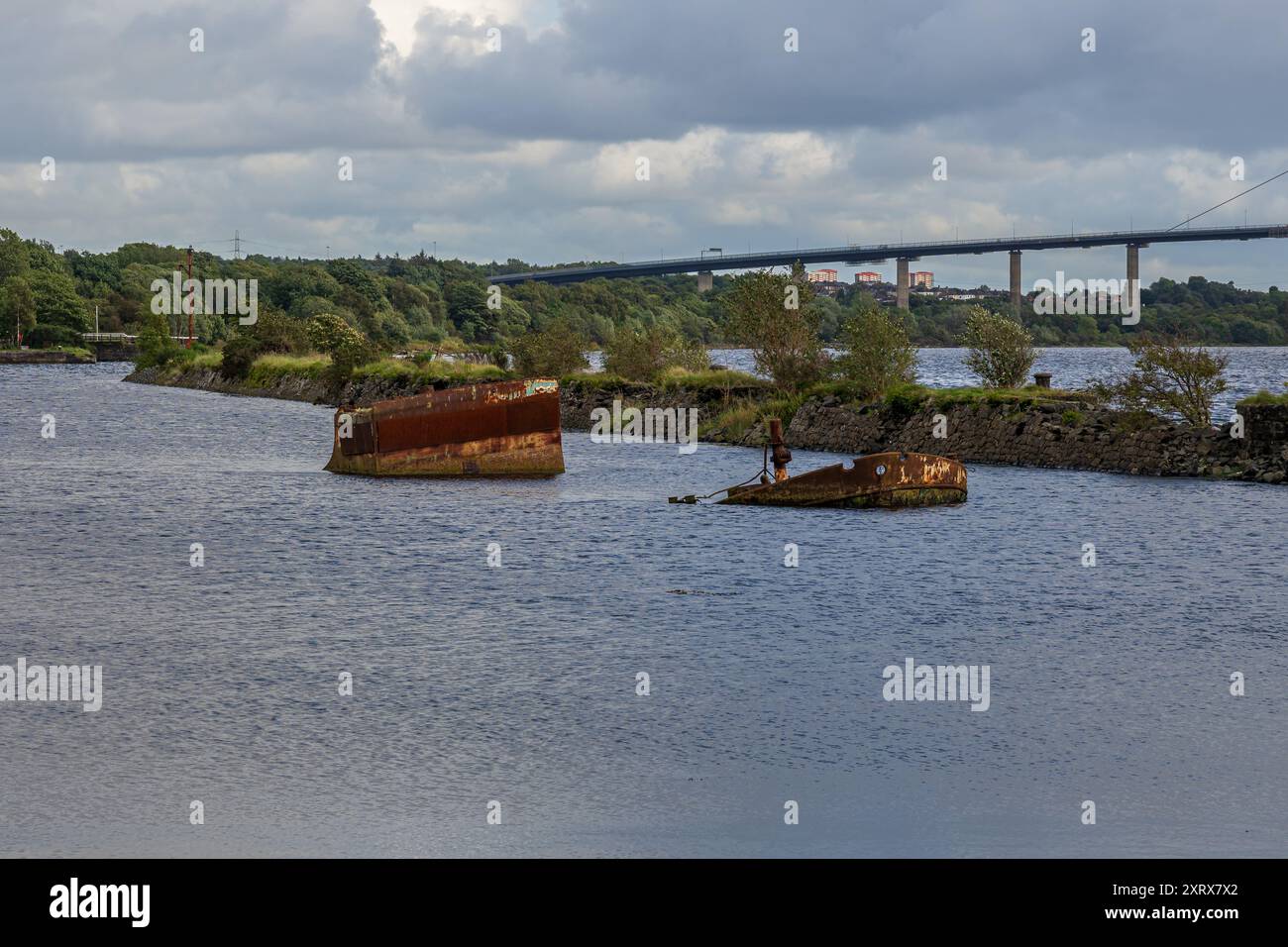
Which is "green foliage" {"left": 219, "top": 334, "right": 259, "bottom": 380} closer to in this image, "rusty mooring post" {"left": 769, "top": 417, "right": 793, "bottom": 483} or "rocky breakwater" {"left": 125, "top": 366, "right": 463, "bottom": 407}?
"rocky breakwater" {"left": 125, "top": 366, "right": 463, "bottom": 407}

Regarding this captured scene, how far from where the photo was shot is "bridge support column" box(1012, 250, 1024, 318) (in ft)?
494

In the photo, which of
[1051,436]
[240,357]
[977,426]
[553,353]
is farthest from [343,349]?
[1051,436]

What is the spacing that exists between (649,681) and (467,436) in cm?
4037

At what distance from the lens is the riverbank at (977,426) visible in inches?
2238

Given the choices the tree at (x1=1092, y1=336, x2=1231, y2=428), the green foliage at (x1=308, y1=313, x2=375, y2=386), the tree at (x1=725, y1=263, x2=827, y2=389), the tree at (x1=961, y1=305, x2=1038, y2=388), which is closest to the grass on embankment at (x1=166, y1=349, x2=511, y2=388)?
the green foliage at (x1=308, y1=313, x2=375, y2=386)

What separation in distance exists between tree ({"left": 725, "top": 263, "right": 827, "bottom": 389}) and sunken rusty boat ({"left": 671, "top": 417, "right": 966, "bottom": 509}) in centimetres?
3286

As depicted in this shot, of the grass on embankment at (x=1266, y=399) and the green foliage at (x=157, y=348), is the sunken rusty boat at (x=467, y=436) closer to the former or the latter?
the grass on embankment at (x=1266, y=399)

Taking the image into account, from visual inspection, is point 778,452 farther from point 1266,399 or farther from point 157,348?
point 157,348

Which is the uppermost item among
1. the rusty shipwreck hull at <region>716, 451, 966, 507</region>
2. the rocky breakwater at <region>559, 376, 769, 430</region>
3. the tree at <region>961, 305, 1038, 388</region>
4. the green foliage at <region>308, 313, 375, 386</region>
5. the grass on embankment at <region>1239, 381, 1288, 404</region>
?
the green foliage at <region>308, 313, 375, 386</region>

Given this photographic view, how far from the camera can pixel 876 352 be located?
257ft

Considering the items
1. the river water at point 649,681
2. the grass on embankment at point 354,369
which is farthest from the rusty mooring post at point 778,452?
the grass on embankment at point 354,369

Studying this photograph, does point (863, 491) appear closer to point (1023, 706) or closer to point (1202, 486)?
point (1202, 486)

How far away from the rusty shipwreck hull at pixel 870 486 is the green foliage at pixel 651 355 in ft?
160
